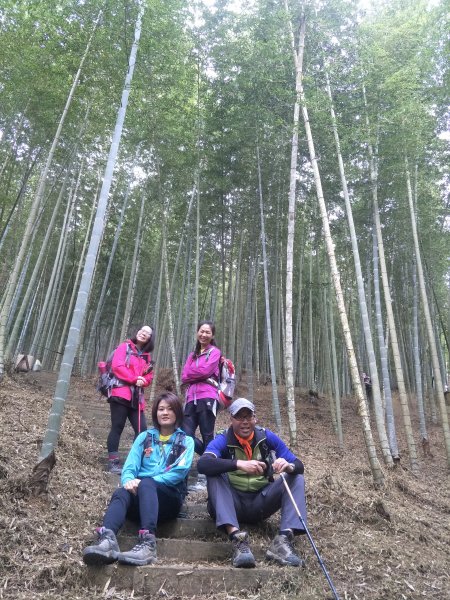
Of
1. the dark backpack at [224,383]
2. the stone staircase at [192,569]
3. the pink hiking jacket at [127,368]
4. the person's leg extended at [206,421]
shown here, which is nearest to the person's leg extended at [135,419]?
the pink hiking jacket at [127,368]

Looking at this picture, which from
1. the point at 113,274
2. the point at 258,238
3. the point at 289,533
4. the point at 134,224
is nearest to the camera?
the point at 289,533

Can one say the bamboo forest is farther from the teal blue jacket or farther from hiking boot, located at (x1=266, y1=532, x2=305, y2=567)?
hiking boot, located at (x1=266, y1=532, x2=305, y2=567)

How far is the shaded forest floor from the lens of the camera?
2012mm

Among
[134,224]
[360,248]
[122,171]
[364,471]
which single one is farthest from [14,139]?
[364,471]

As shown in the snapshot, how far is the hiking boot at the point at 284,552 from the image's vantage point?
2.26 meters

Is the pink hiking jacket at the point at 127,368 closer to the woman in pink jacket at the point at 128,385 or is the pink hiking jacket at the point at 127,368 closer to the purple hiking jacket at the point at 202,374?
the woman in pink jacket at the point at 128,385

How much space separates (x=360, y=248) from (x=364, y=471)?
5.54 metres

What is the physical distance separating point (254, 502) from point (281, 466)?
13.4 inches

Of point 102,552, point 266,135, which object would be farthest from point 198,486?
point 266,135

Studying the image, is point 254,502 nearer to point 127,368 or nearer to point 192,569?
point 192,569

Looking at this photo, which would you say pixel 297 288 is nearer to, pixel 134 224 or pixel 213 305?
pixel 213 305

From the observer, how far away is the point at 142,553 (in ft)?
6.91

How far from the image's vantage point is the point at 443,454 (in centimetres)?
831

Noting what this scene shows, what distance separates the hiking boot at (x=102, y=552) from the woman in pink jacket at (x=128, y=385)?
1.50m
